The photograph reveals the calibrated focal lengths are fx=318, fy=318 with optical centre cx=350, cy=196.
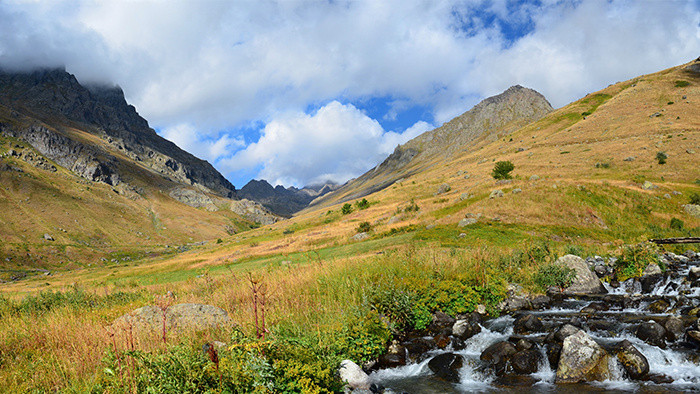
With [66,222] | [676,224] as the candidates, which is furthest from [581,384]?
[66,222]

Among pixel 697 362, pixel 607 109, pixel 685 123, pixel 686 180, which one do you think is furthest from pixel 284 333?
pixel 607 109

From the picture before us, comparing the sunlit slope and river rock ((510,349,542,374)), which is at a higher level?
the sunlit slope

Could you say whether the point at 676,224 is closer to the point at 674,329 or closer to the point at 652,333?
the point at 674,329

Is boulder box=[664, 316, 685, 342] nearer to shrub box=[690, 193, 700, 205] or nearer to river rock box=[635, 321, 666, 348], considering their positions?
river rock box=[635, 321, 666, 348]

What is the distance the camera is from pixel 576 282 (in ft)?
54.5

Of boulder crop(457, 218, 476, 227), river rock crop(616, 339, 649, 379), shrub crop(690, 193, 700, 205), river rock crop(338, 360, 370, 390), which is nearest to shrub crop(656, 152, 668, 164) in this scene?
shrub crop(690, 193, 700, 205)

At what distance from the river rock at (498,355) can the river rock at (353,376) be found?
→ 4.29 m

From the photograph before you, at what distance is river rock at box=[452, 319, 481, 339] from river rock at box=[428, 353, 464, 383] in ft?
4.18

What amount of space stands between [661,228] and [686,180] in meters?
25.3

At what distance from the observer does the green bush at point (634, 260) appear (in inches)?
663

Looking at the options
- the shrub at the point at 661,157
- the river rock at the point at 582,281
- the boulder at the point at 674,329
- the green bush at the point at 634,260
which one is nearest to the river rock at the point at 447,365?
the boulder at the point at 674,329

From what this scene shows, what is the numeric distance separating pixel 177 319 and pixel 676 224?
40341mm

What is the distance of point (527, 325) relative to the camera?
40.0ft

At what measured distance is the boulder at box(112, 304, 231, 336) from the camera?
9.21 m
